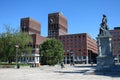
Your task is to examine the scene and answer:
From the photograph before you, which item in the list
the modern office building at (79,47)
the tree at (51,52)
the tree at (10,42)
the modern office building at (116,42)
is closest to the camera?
the tree at (10,42)

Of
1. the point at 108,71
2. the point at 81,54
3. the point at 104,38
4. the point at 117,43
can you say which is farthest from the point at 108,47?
the point at 117,43

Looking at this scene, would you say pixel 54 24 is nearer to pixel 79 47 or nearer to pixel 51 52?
pixel 79 47

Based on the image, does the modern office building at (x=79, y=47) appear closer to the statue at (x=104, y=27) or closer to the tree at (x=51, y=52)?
the tree at (x=51, y=52)

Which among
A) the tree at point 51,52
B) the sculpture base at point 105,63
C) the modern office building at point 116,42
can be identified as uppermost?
the modern office building at point 116,42

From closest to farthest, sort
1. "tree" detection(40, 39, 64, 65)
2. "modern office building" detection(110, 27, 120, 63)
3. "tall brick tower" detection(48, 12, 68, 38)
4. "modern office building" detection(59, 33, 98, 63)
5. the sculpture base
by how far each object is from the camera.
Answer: the sculpture base < "tree" detection(40, 39, 64, 65) < "modern office building" detection(59, 33, 98, 63) < "modern office building" detection(110, 27, 120, 63) < "tall brick tower" detection(48, 12, 68, 38)

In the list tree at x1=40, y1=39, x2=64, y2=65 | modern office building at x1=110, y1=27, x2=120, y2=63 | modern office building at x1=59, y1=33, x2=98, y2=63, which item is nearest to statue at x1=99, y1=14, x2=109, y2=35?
tree at x1=40, y1=39, x2=64, y2=65

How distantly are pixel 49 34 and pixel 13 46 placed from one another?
12153cm

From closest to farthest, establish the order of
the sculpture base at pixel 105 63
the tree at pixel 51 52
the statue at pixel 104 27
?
the sculpture base at pixel 105 63 < the statue at pixel 104 27 < the tree at pixel 51 52

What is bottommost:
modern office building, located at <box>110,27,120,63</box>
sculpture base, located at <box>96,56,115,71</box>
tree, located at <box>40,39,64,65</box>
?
sculpture base, located at <box>96,56,115,71</box>

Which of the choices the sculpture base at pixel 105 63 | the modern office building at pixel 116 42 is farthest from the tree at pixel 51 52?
the modern office building at pixel 116 42

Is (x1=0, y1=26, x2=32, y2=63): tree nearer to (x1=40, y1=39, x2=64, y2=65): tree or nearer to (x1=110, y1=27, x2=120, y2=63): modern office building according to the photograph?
(x1=40, y1=39, x2=64, y2=65): tree

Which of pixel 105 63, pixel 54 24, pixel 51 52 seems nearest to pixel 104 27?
pixel 105 63

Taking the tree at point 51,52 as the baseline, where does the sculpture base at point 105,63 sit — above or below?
below

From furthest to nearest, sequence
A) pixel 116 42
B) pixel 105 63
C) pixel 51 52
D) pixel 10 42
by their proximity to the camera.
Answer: pixel 116 42 < pixel 51 52 < pixel 10 42 < pixel 105 63
